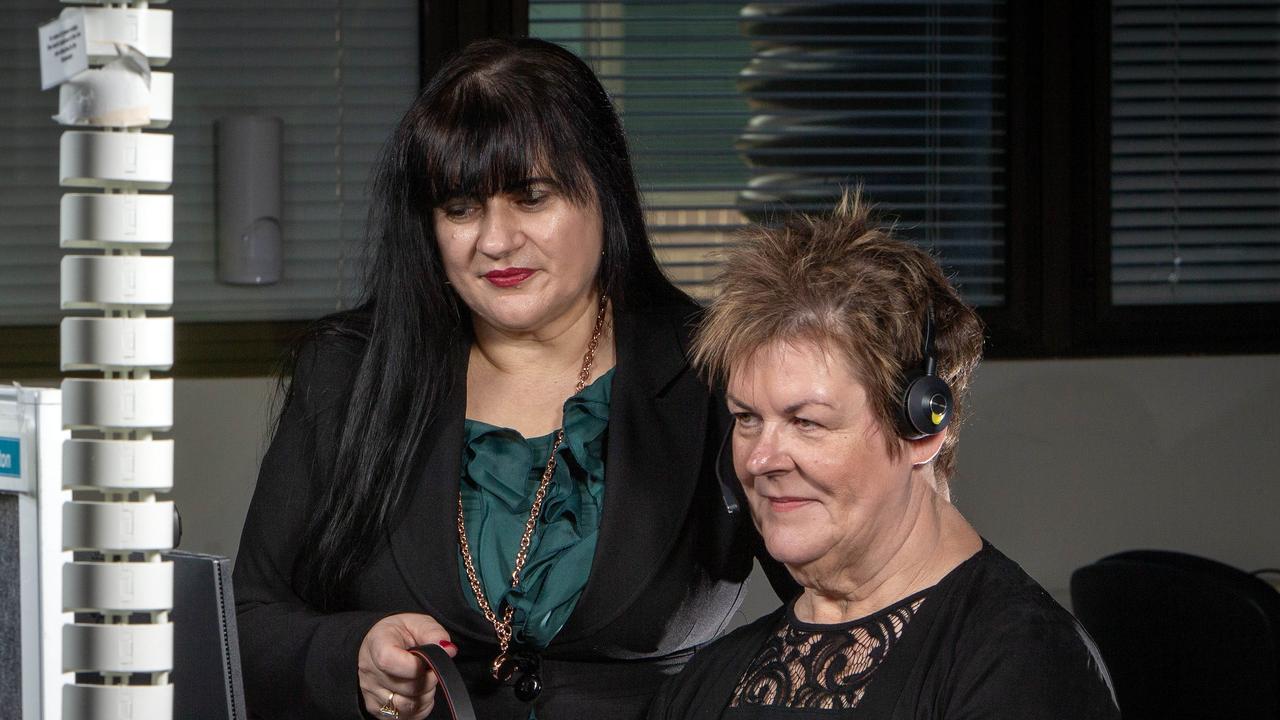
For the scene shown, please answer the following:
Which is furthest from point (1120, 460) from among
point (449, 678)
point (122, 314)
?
point (122, 314)

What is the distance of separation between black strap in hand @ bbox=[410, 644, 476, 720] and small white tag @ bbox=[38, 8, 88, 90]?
1.97 feet

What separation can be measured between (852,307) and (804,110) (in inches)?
93.0

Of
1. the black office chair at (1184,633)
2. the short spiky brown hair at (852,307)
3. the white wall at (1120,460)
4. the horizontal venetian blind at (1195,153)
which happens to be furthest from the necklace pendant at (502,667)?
the horizontal venetian blind at (1195,153)

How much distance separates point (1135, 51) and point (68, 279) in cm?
335

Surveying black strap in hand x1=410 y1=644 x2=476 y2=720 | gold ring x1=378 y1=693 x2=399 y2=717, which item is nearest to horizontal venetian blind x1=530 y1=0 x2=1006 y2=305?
gold ring x1=378 y1=693 x2=399 y2=717

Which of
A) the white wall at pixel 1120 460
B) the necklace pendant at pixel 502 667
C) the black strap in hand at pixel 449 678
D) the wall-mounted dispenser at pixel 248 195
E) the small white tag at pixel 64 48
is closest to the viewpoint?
the small white tag at pixel 64 48

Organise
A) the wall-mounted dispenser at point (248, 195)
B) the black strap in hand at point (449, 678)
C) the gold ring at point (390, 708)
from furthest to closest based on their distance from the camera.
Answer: the wall-mounted dispenser at point (248, 195) → the gold ring at point (390, 708) → the black strap in hand at point (449, 678)

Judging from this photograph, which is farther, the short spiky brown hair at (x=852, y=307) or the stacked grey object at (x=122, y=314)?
the short spiky brown hair at (x=852, y=307)

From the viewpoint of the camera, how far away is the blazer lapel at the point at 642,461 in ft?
5.07

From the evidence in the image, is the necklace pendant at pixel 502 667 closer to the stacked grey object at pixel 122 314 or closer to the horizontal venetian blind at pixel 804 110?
the stacked grey object at pixel 122 314

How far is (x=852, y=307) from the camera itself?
1304mm

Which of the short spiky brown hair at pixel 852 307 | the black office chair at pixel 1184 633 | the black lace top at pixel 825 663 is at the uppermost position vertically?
the short spiky brown hair at pixel 852 307

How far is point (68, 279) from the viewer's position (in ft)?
2.06

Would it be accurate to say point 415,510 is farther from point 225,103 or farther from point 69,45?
point 225,103
